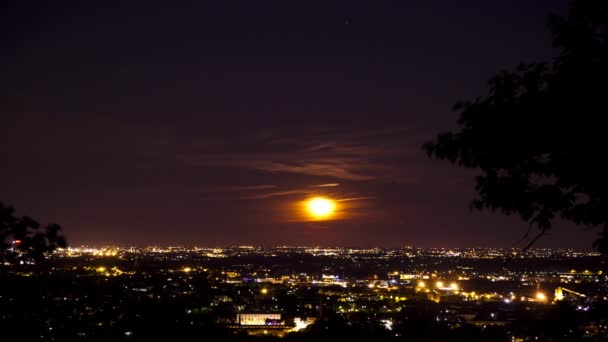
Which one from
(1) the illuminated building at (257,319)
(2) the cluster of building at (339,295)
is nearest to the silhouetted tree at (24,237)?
(2) the cluster of building at (339,295)

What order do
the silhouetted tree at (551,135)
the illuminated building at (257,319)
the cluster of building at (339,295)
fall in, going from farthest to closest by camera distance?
the illuminated building at (257,319) < the cluster of building at (339,295) < the silhouetted tree at (551,135)

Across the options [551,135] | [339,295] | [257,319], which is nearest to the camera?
[551,135]

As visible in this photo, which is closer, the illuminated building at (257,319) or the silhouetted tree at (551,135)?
the silhouetted tree at (551,135)

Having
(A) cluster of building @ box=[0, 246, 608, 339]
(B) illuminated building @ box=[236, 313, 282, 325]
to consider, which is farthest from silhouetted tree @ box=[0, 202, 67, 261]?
(B) illuminated building @ box=[236, 313, 282, 325]

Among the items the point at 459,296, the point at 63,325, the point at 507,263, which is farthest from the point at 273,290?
the point at 507,263

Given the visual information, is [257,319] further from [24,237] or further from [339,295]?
[24,237]

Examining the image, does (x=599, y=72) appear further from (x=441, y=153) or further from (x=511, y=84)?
(x=441, y=153)

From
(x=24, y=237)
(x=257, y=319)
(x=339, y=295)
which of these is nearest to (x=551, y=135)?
(x=24, y=237)

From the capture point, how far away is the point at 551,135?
4.38 metres

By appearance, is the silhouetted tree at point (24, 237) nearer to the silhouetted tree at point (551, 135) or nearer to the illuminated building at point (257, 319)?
the silhouetted tree at point (551, 135)

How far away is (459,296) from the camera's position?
6400 centimetres

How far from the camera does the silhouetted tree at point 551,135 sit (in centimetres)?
421

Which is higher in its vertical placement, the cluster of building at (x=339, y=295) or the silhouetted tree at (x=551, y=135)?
the silhouetted tree at (x=551, y=135)

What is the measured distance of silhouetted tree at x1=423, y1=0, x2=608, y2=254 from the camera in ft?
13.8
